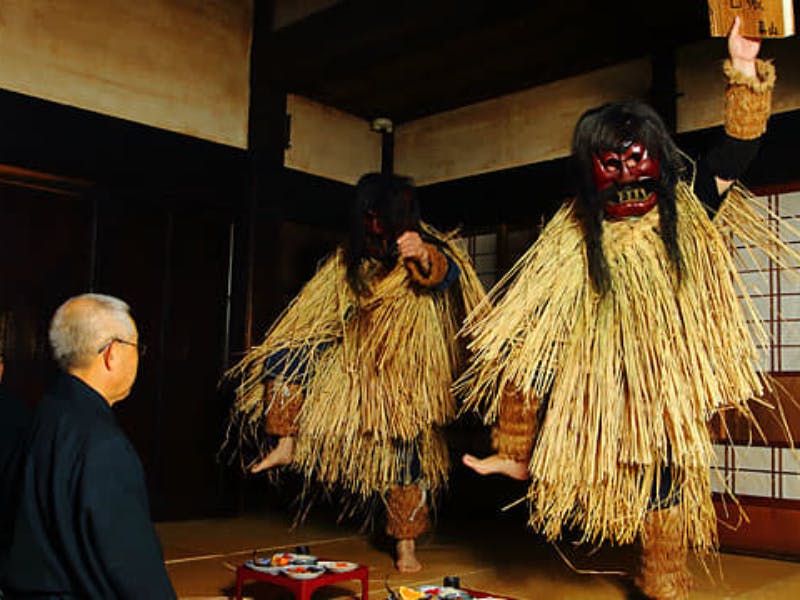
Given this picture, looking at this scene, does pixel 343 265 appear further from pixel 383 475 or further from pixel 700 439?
pixel 700 439

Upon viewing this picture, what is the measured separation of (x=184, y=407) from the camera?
4.41 meters

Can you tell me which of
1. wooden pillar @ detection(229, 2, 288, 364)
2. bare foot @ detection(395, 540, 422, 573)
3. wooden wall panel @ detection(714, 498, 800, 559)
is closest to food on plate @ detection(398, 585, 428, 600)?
bare foot @ detection(395, 540, 422, 573)

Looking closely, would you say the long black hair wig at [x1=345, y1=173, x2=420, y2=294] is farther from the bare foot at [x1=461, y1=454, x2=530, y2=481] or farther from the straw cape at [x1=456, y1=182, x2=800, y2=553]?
the bare foot at [x1=461, y1=454, x2=530, y2=481]

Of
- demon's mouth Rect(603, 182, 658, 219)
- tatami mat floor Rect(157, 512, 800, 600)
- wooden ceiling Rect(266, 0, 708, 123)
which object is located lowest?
tatami mat floor Rect(157, 512, 800, 600)

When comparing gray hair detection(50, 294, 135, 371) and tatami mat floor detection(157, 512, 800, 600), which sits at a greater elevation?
gray hair detection(50, 294, 135, 371)

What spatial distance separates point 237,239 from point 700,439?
9.90 feet

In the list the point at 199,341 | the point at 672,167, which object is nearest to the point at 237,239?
the point at 199,341

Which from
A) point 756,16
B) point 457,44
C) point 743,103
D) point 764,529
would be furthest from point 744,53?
point 764,529

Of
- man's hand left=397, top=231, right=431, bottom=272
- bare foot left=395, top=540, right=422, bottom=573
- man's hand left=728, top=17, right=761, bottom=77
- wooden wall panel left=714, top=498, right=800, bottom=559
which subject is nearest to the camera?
man's hand left=728, top=17, right=761, bottom=77

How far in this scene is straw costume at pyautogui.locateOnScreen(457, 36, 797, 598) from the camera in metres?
2.34

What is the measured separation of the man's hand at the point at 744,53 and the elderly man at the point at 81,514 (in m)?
1.87

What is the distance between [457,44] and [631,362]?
2472 millimetres

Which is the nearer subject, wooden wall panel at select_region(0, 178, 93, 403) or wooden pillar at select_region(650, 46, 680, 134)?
wooden wall panel at select_region(0, 178, 93, 403)

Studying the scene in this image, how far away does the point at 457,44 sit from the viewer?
4309 millimetres
